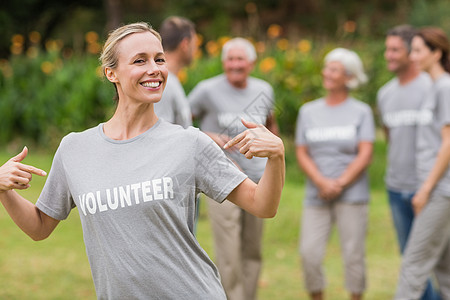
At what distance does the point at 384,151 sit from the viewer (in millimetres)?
13219

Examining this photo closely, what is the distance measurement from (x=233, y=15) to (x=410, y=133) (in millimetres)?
21754

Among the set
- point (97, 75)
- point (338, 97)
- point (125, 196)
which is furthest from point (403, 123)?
point (97, 75)

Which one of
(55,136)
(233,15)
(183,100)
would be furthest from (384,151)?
(233,15)

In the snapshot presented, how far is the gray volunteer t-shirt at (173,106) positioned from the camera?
14.9 ft

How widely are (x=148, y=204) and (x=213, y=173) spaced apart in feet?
0.88

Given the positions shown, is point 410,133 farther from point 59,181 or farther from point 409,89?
point 59,181

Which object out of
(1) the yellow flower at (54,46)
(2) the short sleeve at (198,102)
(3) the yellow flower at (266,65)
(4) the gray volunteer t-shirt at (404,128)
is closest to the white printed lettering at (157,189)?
(2) the short sleeve at (198,102)

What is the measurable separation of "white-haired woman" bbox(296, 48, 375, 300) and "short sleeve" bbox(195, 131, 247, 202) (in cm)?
296

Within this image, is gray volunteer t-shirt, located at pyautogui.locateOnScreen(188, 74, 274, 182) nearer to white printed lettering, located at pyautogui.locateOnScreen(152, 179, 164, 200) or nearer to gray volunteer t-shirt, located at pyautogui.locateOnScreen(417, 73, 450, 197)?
gray volunteer t-shirt, located at pyautogui.locateOnScreen(417, 73, 450, 197)

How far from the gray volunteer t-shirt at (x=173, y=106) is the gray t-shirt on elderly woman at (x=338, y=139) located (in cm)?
139

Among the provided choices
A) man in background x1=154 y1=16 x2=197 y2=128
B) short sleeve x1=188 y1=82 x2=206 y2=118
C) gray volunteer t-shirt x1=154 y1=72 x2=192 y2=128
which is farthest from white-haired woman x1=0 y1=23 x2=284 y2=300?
short sleeve x1=188 y1=82 x2=206 y2=118

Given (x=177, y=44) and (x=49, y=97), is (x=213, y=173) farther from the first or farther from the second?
(x=49, y=97)

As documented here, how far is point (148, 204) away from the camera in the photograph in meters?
2.54

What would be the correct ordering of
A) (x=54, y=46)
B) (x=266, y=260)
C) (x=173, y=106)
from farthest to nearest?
(x=54, y=46)
(x=266, y=260)
(x=173, y=106)
